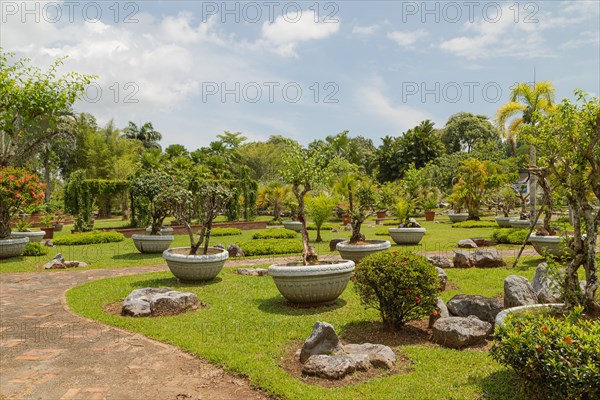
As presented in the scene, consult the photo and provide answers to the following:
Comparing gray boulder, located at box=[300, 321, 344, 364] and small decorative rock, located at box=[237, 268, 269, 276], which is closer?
gray boulder, located at box=[300, 321, 344, 364]

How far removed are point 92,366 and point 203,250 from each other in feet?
18.9

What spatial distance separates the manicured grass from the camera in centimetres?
436

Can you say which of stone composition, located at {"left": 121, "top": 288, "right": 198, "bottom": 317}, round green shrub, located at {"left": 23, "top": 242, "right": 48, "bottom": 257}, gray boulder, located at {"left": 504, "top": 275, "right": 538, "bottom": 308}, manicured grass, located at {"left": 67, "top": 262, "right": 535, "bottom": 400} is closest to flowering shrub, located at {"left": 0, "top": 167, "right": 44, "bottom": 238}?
round green shrub, located at {"left": 23, "top": 242, "right": 48, "bottom": 257}

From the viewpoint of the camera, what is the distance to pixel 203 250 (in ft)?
35.7

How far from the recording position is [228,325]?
6656 mm

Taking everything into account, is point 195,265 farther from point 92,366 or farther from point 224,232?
point 224,232

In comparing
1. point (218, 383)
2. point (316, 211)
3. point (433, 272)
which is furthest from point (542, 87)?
point (218, 383)

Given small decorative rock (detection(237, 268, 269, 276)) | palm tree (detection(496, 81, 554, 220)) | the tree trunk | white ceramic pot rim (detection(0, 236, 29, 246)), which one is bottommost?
small decorative rock (detection(237, 268, 269, 276))

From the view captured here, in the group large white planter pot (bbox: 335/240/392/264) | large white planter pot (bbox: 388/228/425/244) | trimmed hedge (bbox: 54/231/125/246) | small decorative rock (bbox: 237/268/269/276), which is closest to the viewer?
large white planter pot (bbox: 335/240/392/264)

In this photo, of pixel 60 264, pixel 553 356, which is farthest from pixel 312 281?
pixel 60 264

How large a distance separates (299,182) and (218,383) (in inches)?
213

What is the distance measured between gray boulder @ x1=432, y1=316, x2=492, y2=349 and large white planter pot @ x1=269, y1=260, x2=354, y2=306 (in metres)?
2.04

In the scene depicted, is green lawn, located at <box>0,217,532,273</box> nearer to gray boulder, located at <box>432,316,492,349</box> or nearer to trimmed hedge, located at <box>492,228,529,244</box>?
trimmed hedge, located at <box>492,228,529,244</box>

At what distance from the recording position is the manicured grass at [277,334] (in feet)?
14.3
